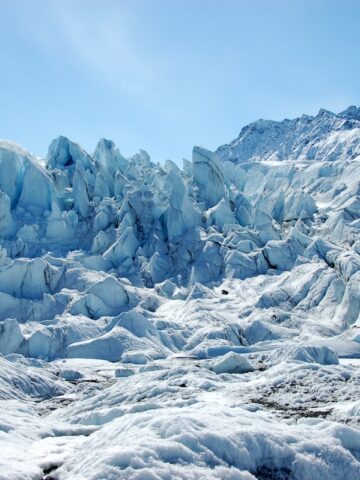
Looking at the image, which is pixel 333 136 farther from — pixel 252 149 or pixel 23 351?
pixel 23 351

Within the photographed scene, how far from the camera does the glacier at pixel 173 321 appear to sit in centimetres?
914

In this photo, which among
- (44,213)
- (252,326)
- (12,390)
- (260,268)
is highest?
(44,213)

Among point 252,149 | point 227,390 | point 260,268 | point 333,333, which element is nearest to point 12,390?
point 227,390

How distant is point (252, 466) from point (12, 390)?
→ 48.5 feet

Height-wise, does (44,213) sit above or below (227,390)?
above

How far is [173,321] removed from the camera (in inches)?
1382

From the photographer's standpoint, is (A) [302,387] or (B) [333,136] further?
(B) [333,136]

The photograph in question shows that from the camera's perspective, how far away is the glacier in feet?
30.0

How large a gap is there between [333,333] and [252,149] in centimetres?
9576

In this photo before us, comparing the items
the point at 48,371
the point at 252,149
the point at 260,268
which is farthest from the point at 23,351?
the point at 252,149

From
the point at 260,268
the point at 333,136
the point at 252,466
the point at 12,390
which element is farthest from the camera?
the point at 333,136

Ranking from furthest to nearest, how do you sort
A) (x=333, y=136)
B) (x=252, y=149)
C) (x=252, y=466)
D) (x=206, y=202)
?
1. (x=252, y=149)
2. (x=333, y=136)
3. (x=206, y=202)
4. (x=252, y=466)

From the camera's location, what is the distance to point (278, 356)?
88.4 feet

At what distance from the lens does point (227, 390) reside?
18609mm
